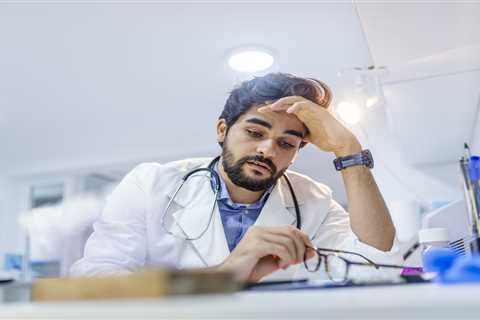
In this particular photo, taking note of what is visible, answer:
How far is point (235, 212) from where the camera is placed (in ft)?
3.34

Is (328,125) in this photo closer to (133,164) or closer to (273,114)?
(273,114)

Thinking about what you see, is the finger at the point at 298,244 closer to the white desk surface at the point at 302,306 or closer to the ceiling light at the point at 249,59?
the white desk surface at the point at 302,306

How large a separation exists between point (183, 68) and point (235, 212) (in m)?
0.67

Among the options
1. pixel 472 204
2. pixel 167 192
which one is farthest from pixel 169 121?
pixel 472 204

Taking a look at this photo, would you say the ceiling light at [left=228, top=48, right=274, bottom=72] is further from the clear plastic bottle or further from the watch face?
the clear plastic bottle

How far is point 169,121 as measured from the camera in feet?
5.00

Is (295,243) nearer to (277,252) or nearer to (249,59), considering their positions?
(277,252)

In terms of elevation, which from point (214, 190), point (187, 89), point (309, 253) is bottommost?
point (309, 253)

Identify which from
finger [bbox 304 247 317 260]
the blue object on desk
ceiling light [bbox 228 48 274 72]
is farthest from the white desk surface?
ceiling light [bbox 228 48 274 72]

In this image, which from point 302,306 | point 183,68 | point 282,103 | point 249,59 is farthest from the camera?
point 183,68

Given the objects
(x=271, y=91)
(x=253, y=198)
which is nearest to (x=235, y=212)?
(x=253, y=198)

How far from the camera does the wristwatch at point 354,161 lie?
3.23ft

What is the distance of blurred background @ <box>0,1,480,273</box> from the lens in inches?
44.2

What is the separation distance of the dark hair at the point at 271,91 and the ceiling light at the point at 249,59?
259 mm
